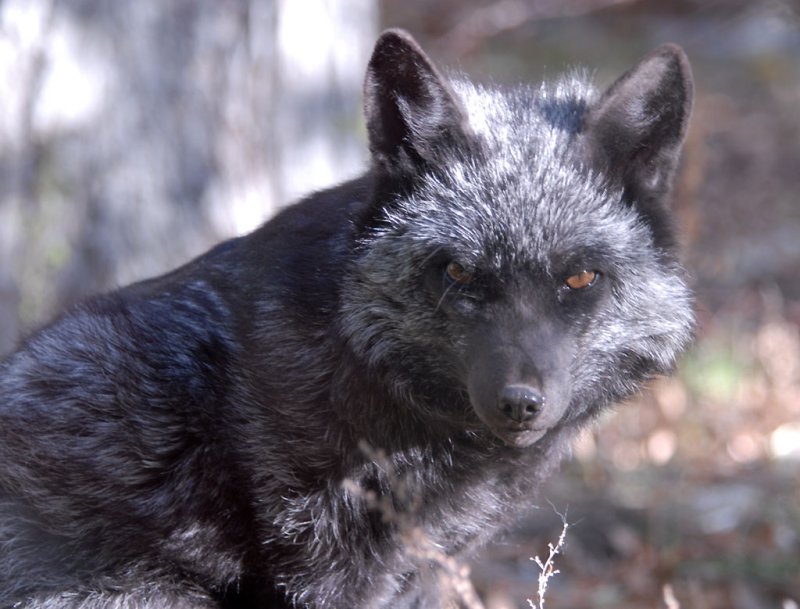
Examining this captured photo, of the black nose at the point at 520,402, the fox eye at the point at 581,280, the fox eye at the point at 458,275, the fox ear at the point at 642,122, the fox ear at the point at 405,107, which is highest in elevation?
the fox ear at the point at 405,107

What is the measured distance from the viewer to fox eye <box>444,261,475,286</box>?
12.8 ft

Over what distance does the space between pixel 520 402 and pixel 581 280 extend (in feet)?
1.99

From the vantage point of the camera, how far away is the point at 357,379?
4133 millimetres

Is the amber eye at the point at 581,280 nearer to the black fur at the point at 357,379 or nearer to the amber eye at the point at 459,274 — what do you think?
the black fur at the point at 357,379

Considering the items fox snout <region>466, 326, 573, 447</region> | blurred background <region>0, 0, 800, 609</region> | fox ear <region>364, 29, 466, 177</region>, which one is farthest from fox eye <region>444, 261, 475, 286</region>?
blurred background <region>0, 0, 800, 609</region>

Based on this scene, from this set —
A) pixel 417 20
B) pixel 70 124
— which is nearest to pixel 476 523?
pixel 70 124

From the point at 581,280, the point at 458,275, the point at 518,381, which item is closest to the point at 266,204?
the point at 458,275

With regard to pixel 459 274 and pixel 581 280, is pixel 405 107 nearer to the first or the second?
pixel 459 274

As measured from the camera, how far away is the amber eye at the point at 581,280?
12.9 ft

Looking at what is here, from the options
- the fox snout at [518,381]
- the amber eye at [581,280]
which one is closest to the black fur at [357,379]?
the amber eye at [581,280]

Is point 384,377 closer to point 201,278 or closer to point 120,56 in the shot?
point 201,278

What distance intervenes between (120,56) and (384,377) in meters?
3.24

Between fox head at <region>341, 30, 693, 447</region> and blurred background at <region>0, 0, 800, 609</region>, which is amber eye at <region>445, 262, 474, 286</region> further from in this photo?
blurred background at <region>0, 0, 800, 609</region>

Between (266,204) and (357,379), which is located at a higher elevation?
(266,204)
